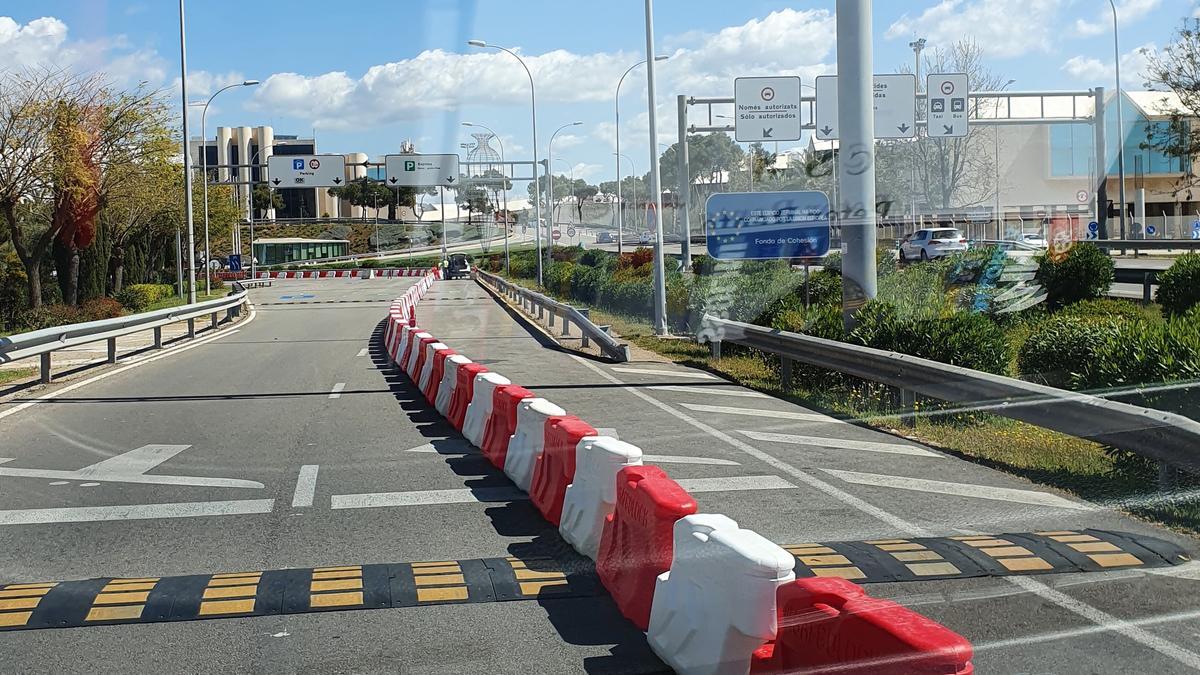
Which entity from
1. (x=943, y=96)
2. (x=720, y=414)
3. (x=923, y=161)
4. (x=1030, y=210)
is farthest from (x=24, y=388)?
(x=1030, y=210)

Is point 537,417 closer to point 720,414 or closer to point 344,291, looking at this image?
point 720,414

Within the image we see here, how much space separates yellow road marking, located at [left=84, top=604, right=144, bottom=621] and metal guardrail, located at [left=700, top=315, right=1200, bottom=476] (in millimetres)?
6126

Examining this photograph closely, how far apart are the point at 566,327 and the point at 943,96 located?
551 inches

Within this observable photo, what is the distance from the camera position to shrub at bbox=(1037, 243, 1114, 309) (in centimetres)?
2416

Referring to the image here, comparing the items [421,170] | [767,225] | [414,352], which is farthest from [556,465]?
[421,170]

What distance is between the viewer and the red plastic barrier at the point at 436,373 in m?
14.6

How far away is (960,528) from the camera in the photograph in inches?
307

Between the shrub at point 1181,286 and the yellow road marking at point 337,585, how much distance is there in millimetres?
16674

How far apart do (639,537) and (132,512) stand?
4.25m

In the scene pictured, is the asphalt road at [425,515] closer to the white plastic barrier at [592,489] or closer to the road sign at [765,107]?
the white plastic barrier at [592,489]

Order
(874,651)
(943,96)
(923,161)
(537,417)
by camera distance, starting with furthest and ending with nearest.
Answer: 1. (923,161)
2. (943,96)
3. (537,417)
4. (874,651)

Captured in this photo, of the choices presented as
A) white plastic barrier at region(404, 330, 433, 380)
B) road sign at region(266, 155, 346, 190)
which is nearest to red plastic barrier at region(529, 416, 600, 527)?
white plastic barrier at region(404, 330, 433, 380)

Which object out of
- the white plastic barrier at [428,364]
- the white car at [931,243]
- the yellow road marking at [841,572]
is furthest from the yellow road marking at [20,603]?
the white car at [931,243]

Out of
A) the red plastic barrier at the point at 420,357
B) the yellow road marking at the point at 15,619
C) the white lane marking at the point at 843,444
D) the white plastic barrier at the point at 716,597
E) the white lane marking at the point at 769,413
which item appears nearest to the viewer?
the white plastic barrier at the point at 716,597
